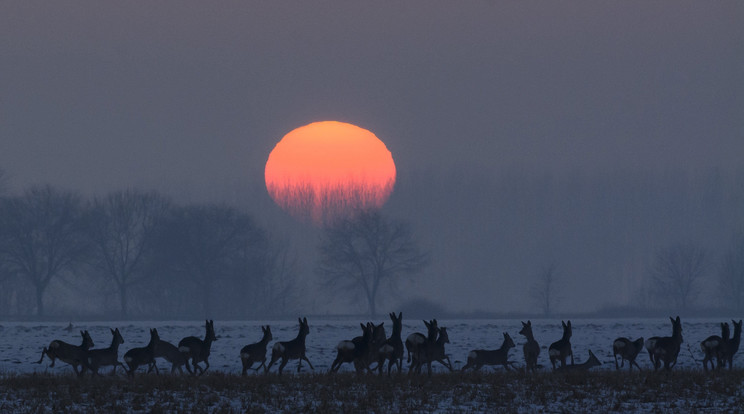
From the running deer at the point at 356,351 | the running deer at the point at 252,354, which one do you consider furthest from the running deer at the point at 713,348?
the running deer at the point at 252,354

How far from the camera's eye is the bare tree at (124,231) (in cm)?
8131

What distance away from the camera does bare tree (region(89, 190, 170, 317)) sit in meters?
81.3

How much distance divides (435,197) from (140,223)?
60467 mm

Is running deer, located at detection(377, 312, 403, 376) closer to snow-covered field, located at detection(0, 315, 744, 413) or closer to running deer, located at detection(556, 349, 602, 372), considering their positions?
snow-covered field, located at detection(0, 315, 744, 413)

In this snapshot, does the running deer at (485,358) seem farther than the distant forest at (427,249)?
No

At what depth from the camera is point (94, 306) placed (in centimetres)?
11888

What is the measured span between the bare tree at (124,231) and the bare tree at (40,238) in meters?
2.14

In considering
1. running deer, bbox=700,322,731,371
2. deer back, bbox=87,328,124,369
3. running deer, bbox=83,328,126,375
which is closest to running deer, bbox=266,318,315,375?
running deer, bbox=83,328,126,375

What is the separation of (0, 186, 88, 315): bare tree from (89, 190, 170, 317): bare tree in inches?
84.1

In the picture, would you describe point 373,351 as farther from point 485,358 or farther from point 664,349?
point 664,349

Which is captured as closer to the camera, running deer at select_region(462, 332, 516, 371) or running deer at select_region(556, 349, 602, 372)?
running deer at select_region(556, 349, 602, 372)

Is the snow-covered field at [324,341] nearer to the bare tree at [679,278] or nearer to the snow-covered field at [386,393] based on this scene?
the snow-covered field at [386,393]

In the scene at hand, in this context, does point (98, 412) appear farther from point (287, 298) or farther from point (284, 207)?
point (284, 207)

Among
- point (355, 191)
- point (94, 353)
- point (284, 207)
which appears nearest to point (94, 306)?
point (284, 207)
